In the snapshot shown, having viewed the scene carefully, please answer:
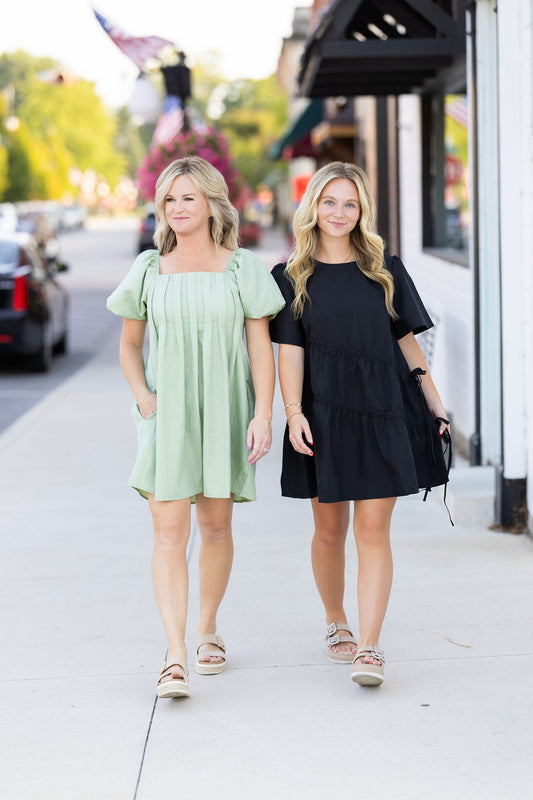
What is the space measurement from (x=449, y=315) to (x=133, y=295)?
4.99 metres

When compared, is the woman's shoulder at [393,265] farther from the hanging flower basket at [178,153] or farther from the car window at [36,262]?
the hanging flower basket at [178,153]

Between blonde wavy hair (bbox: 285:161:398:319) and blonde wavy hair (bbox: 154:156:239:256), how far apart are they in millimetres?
242

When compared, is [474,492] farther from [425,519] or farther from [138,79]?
[138,79]

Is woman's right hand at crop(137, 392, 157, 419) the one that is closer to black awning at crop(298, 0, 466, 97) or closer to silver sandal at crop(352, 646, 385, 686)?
silver sandal at crop(352, 646, 385, 686)

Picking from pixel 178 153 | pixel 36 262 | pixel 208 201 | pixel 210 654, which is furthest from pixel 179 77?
pixel 210 654

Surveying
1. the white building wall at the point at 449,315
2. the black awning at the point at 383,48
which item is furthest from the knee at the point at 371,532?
the black awning at the point at 383,48

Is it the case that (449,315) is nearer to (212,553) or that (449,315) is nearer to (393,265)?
(393,265)

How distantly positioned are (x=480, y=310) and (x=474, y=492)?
1123 millimetres

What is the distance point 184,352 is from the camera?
4.13 metres

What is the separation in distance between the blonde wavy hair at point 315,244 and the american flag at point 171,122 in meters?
12.7

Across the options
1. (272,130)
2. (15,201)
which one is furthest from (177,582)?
(15,201)

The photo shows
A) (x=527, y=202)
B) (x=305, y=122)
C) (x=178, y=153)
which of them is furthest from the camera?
(x=305, y=122)

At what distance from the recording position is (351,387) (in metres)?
4.16

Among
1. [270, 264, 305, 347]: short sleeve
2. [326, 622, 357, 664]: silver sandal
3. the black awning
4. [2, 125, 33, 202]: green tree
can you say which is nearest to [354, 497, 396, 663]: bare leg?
[326, 622, 357, 664]: silver sandal
